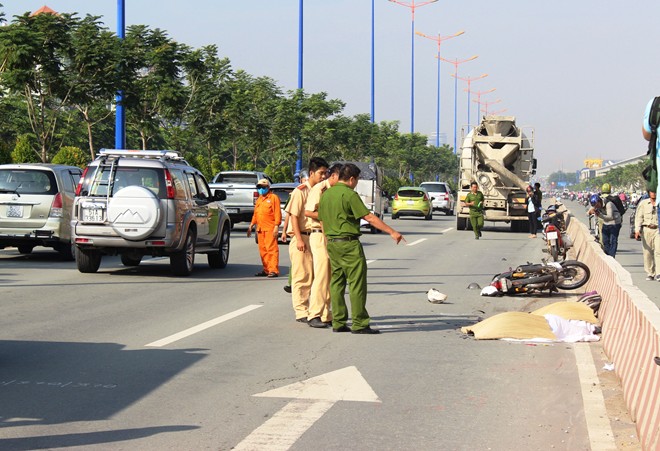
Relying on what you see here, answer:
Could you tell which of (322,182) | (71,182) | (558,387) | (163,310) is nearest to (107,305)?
(163,310)

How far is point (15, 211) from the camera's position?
19.9 metres

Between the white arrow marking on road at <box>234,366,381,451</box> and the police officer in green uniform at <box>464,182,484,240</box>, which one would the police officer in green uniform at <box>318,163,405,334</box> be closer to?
the white arrow marking on road at <box>234,366,381,451</box>

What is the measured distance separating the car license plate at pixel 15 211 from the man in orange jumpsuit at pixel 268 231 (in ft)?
15.6

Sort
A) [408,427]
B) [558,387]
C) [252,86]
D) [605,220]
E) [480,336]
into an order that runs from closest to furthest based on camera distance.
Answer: [408,427] → [558,387] → [480,336] → [605,220] → [252,86]

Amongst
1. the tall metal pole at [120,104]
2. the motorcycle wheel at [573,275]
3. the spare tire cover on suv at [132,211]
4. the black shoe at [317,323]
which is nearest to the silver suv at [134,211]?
the spare tire cover on suv at [132,211]

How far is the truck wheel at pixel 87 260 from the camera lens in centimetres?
1756

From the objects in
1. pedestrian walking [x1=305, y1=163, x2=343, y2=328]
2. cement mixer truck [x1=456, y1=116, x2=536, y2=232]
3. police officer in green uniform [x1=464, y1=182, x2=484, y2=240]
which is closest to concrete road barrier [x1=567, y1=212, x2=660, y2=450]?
pedestrian walking [x1=305, y1=163, x2=343, y2=328]

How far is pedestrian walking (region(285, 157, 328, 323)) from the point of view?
12008mm

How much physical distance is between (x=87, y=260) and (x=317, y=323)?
282 inches

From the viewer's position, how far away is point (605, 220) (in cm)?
2272

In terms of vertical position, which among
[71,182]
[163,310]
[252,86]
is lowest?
[163,310]

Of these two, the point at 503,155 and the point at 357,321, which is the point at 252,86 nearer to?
the point at 503,155

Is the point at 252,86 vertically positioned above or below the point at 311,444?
above

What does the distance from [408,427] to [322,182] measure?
522cm
